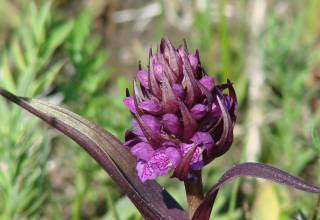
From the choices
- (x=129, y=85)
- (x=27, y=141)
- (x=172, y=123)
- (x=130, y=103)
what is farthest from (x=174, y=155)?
(x=129, y=85)

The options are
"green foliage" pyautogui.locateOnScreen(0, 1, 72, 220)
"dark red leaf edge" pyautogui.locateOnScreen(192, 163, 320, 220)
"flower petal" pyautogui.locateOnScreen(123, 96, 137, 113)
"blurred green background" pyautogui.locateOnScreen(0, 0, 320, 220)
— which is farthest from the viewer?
"blurred green background" pyautogui.locateOnScreen(0, 0, 320, 220)

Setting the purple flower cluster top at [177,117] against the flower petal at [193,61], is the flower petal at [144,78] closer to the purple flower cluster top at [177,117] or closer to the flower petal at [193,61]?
the purple flower cluster top at [177,117]

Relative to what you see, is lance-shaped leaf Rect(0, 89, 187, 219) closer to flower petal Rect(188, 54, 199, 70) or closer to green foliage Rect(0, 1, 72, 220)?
flower petal Rect(188, 54, 199, 70)

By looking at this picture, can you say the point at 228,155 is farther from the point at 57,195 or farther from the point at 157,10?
the point at 157,10

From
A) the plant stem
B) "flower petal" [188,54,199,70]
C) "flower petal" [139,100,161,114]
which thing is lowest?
the plant stem

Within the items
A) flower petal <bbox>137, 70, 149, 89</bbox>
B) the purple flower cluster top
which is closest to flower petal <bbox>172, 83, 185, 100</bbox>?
the purple flower cluster top

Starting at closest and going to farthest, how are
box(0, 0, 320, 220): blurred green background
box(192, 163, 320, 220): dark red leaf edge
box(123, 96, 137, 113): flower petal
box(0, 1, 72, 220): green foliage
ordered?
box(192, 163, 320, 220): dark red leaf edge → box(123, 96, 137, 113): flower petal → box(0, 1, 72, 220): green foliage → box(0, 0, 320, 220): blurred green background

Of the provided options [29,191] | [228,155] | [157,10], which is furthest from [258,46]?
[29,191]
